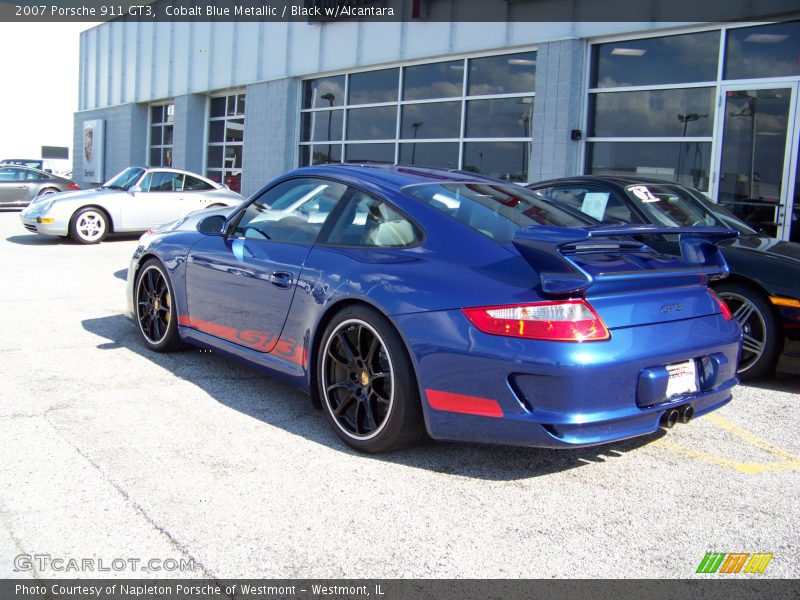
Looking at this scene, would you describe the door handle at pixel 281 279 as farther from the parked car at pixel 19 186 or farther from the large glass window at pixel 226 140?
the parked car at pixel 19 186

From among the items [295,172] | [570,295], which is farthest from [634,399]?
[295,172]

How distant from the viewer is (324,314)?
3.95 meters

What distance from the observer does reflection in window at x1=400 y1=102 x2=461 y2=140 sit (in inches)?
550

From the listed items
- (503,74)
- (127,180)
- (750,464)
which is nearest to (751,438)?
(750,464)

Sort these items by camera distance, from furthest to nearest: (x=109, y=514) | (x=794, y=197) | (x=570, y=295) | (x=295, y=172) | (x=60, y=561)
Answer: (x=794, y=197)
(x=295, y=172)
(x=570, y=295)
(x=109, y=514)
(x=60, y=561)

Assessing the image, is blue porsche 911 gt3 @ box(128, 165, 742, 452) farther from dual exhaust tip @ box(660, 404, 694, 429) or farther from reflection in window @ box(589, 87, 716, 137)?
reflection in window @ box(589, 87, 716, 137)

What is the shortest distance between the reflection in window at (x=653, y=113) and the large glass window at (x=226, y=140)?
11221 millimetres

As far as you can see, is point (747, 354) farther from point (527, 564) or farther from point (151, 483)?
point (151, 483)

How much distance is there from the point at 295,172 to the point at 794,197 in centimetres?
731

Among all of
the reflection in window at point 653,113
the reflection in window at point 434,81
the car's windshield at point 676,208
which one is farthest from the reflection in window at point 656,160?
the car's windshield at point 676,208

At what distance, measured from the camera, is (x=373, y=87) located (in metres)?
15.8

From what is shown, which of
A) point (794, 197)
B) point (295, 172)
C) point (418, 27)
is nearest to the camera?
point (295, 172)

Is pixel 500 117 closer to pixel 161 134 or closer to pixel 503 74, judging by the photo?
pixel 503 74

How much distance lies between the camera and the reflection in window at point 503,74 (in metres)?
12.6
